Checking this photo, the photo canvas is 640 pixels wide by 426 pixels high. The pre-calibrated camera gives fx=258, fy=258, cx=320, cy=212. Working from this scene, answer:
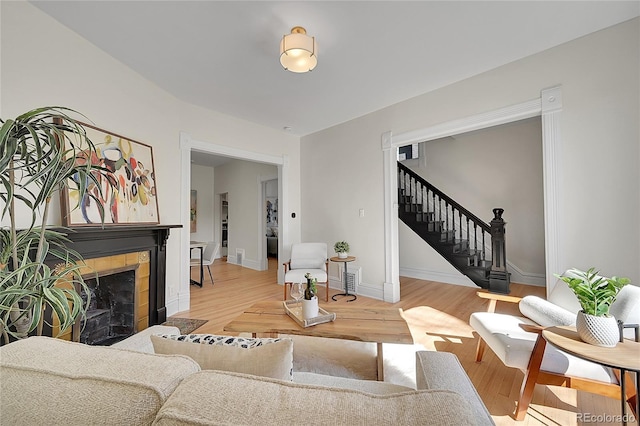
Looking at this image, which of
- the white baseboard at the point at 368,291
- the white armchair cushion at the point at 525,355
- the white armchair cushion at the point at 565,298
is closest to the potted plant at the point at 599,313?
the white armchair cushion at the point at 525,355

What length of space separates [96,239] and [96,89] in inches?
56.6

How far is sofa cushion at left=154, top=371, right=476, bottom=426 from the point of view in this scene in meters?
0.49

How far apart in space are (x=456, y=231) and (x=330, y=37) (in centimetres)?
440

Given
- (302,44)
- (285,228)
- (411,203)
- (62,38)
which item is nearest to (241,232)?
(285,228)

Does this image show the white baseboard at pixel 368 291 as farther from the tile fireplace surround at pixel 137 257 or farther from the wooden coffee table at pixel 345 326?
the tile fireplace surround at pixel 137 257

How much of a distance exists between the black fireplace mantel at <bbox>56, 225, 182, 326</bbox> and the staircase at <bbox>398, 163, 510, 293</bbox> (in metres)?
4.33

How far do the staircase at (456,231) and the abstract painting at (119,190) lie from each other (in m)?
4.41

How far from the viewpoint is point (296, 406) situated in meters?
0.52

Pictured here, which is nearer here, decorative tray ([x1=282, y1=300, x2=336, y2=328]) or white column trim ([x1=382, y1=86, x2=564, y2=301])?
decorative tray ([x1=282, y1=300, x2=336, y2=328])

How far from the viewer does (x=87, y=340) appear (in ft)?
7.59

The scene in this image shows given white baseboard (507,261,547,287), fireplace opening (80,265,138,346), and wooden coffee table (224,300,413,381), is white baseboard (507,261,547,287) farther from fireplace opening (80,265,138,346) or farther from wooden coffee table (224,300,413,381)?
fireplace opening (80,265,138,346)

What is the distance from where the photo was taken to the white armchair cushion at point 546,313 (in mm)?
1829

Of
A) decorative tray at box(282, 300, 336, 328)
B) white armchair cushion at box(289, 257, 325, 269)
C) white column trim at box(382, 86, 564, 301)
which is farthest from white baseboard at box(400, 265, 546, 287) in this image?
decorative tray at box(282, 300, 336, 328)

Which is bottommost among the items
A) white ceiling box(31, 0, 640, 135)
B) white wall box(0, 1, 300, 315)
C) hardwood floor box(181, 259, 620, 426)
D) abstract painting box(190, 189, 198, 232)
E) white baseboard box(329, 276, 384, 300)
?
hardwood floor box(181, 259, 620, 426)
